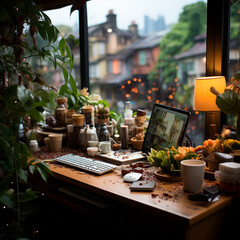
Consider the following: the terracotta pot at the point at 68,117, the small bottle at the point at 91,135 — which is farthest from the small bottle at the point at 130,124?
the terracotta pot at the point at 68,117

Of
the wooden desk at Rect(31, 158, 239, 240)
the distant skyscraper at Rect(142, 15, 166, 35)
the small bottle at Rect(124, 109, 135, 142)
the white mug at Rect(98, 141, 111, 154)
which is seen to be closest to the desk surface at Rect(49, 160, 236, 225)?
the wooden desk at Rect(31, 158, 239, 240)

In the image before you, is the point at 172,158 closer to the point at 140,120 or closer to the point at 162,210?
the point at 162,210

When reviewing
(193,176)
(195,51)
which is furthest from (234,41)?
(193,176)

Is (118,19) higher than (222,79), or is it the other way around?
(118,19)

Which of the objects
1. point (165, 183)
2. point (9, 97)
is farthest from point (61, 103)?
point (9, 97)

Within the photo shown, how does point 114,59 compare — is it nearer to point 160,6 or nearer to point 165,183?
point 160,6

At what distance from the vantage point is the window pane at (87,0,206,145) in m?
2.55

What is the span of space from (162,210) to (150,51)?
70.8 inches

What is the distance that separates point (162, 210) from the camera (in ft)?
4.68

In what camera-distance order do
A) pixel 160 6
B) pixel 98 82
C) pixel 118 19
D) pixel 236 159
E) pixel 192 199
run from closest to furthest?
pixel 192 199, pixel 236 159, pixel 160 6, pixel 118 19, pixel 98 82

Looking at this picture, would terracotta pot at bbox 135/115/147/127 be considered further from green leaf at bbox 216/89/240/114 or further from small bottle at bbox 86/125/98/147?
green leaf at bbox 216/89/240/114

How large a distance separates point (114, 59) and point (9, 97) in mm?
2046

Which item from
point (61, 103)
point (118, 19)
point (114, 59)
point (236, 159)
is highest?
point (118, 19)

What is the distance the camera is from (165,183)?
1.78 metres
